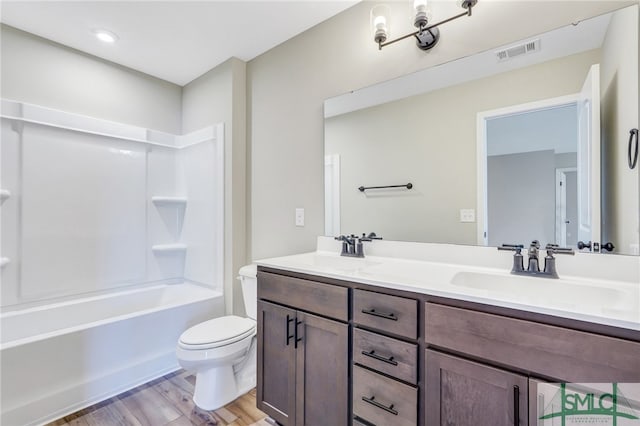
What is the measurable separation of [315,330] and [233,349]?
2.42ft

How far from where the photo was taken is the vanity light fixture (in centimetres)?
142

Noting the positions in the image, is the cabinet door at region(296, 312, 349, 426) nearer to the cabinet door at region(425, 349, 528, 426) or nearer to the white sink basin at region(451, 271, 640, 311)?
the cabinet door at region(425, 349, 528, 426)

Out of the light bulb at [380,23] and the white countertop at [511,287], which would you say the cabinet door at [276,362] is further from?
the light bulb at [380,23]

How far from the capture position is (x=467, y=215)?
147 cm

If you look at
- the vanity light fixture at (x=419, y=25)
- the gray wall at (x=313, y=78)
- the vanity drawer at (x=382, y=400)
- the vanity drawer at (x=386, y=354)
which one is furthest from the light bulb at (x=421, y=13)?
the vanity drawer at (x=382, y=400)

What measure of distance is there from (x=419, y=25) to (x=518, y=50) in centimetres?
46

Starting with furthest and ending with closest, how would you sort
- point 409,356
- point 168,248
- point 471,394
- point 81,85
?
point 168,248 < point 81,85 < point 409,356 < point 471,394

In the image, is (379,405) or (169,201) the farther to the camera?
(169,201)

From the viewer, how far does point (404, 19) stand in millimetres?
1639

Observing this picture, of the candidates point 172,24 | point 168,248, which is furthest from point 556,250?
point 168,248

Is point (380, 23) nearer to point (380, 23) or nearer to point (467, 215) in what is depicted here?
point (380, 23)

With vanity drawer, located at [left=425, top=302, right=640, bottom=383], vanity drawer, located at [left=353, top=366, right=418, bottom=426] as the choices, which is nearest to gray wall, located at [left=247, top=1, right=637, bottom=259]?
vanity drawer, located at [left=353, top=366, right=418, bottom=426]

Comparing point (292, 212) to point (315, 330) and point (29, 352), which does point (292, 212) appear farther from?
point (29, 352)

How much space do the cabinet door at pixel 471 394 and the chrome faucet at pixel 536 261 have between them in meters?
0.49
